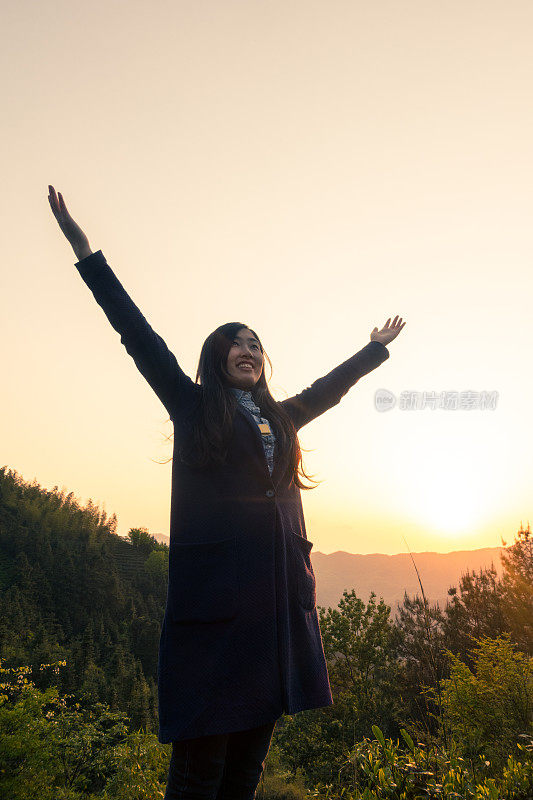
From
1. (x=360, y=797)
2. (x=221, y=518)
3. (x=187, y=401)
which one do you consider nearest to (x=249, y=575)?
(x=221, y=518)

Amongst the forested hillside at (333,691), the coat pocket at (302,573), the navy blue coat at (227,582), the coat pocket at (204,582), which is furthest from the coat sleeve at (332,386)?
the forested hillside at (333,691)

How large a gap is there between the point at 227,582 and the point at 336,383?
122cm

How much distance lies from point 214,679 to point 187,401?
2.99 ft

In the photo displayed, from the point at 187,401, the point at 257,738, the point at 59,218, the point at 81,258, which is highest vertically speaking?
the point at 59,218

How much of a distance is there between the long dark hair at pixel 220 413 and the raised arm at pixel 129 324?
12 cm

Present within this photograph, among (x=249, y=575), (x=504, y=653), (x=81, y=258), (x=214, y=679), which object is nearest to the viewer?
(x=214, y=679)

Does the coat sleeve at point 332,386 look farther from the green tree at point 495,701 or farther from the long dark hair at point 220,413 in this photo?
the green tree at point 495,701

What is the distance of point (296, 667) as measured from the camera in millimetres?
1494

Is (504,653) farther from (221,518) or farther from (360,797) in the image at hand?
(221,518)

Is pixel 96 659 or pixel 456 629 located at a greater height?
pixel 456 629

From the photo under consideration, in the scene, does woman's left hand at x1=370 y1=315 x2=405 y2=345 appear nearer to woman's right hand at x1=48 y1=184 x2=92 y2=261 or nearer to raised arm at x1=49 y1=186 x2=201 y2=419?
raised arm at x1=49 y1=186 x2=201 y2=419

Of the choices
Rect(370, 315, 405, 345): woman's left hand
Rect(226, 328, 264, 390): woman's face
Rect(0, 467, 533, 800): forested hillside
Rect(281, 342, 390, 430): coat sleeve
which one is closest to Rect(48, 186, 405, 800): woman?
Rect(226, 328, 264, 390): woman's face

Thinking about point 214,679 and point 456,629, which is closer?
point 214,679

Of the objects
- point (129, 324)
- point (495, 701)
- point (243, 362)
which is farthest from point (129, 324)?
point (495, 701)
